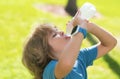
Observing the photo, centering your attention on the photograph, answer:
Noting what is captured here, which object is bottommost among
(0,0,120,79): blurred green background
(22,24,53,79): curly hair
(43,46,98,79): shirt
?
(0,0,120,79): blurred green background

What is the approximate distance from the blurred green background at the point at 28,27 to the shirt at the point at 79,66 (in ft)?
1.88

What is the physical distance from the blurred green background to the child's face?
1.81 ft

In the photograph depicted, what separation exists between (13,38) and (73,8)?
492cm

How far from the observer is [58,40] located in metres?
3.61

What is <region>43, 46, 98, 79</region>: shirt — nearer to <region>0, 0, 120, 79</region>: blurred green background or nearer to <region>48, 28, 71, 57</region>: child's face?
<region>48, 28, 71, 57</region>: child's face

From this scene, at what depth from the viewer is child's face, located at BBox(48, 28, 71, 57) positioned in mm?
3604

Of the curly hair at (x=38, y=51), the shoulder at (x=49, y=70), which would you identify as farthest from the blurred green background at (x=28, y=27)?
the shoulder at (x=49, y=70)

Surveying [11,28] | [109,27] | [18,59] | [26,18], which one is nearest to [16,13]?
[26,18]

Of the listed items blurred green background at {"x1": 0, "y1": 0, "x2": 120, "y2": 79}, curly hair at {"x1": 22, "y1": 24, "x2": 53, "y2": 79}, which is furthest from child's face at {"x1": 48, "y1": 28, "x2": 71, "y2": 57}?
blurred green background at {"x1": 0, "y1": 0, "x2": 120, "y2": 79}

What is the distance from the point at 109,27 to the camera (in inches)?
496

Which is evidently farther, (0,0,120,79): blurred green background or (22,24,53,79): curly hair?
(0,0,120,79): blurred green background

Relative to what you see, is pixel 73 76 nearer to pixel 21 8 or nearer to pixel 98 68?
pixel 98 68

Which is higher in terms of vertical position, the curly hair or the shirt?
the curly hair

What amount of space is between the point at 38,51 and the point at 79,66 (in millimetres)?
428
